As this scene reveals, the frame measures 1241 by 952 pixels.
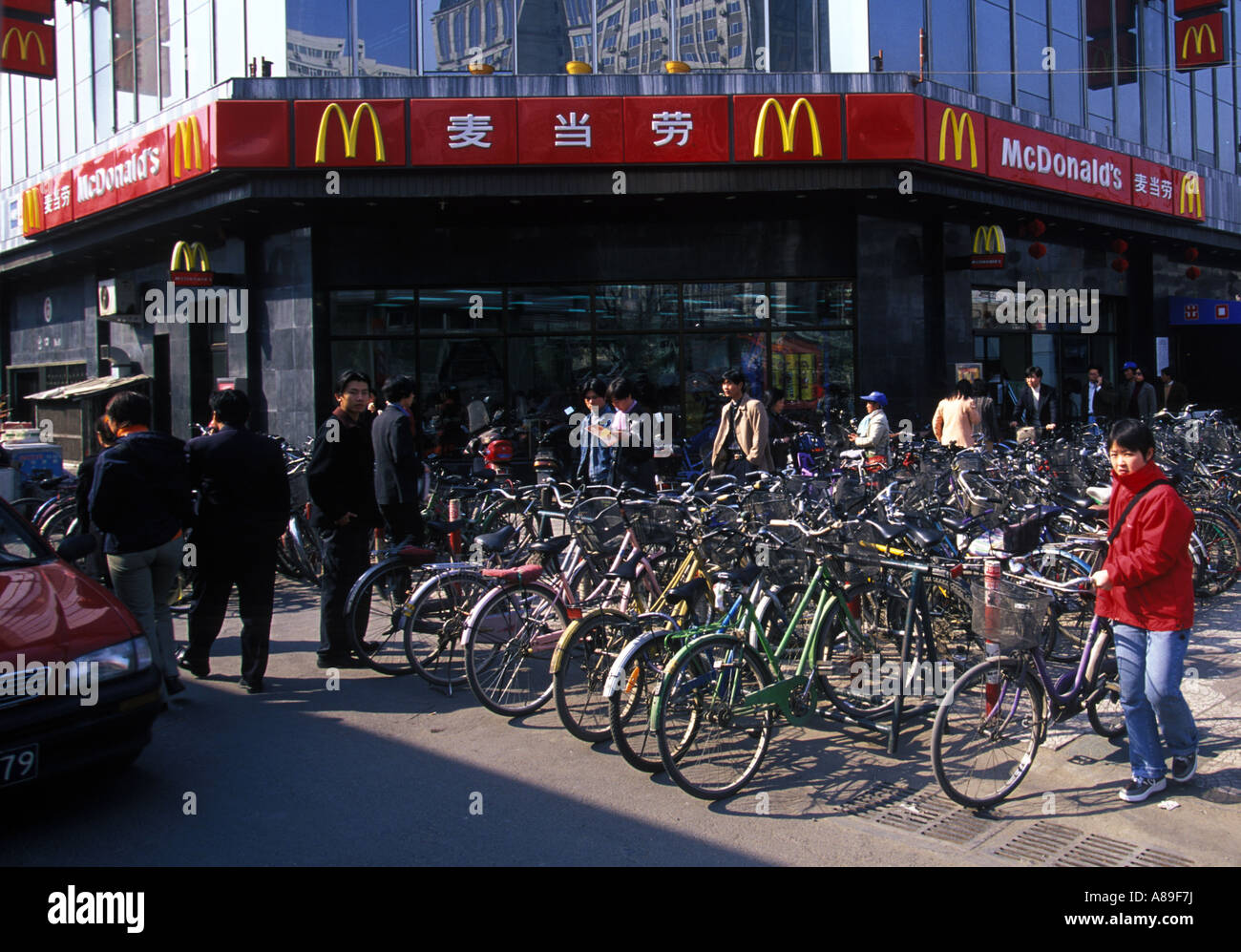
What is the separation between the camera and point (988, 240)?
15594 millimetres

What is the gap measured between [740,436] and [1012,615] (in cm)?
509

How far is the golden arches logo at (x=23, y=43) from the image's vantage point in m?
14.0

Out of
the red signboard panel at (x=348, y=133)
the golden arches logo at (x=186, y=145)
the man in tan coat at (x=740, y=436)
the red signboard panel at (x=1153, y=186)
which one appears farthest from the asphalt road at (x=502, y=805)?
the red signboard panel at (x=1153, y=186)

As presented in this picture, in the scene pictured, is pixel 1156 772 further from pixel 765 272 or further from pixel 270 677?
pixel 765 272

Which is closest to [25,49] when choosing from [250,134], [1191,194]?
[250,134]

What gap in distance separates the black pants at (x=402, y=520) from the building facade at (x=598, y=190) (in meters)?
6.33

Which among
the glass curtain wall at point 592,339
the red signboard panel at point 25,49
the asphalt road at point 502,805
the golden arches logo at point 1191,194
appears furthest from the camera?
the golden arches logo at point 1191,194

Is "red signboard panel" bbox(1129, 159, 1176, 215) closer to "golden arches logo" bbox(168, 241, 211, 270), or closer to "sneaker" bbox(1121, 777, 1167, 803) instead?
"golden arches logo" bbox(168, 241, 211, 270)

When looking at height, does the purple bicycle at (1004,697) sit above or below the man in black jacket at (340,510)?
below

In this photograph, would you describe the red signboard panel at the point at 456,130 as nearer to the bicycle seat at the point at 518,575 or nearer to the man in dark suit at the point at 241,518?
the man in dark suit at the point at 241,518

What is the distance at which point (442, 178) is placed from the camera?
1312 cm

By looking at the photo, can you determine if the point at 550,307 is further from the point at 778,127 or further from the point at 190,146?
the point at 190,146

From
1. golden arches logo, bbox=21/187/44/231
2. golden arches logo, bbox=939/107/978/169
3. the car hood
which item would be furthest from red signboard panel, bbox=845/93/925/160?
golden arches logo, bbox=21/187/44/231

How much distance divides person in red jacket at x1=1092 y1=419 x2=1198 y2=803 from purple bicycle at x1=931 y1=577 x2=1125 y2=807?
0.89 feet
